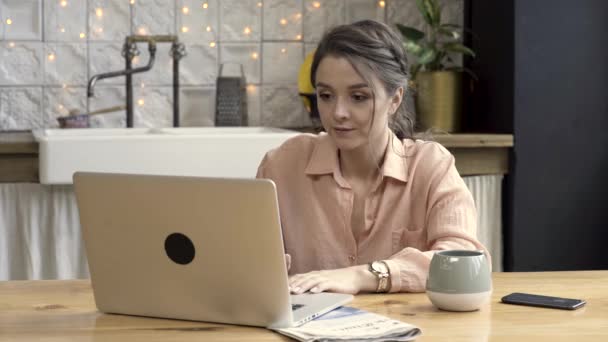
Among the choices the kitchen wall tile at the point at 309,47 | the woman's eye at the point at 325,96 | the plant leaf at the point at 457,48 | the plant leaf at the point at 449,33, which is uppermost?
the plant leaf at the point at 449,33

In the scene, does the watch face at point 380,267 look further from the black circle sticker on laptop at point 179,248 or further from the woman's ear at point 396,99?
the woman's ear at point 396,99

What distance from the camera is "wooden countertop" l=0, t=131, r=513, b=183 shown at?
2791 mm

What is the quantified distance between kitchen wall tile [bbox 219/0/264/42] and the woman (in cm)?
128

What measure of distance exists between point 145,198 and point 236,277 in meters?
0.17

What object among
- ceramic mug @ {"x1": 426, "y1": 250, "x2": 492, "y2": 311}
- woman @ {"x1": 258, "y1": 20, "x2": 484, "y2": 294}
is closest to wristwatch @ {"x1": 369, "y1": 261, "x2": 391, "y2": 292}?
ceramic mug @ {"x1": 426, "y1": 250, "x2": 492, "y2": 311}

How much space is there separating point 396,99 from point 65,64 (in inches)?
58.2

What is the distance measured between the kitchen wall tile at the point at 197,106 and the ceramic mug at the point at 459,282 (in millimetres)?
1921

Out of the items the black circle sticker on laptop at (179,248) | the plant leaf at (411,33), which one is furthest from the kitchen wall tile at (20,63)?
the black circle sticker on laptop at (179,248)

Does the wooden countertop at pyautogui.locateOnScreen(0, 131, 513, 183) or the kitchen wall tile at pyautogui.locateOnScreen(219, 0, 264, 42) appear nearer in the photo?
the wooden countertop at pyautogui.locateOnScreen(0, 131, 513, 183)

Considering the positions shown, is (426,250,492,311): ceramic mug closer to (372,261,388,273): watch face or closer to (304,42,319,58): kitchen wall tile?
(372,261,388,273): watch face

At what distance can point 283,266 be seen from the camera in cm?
138

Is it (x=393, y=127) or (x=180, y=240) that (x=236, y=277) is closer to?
(x=180, y=240)

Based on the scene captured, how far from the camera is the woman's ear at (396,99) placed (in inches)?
86.3

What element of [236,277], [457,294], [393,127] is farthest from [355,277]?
[393,127]
